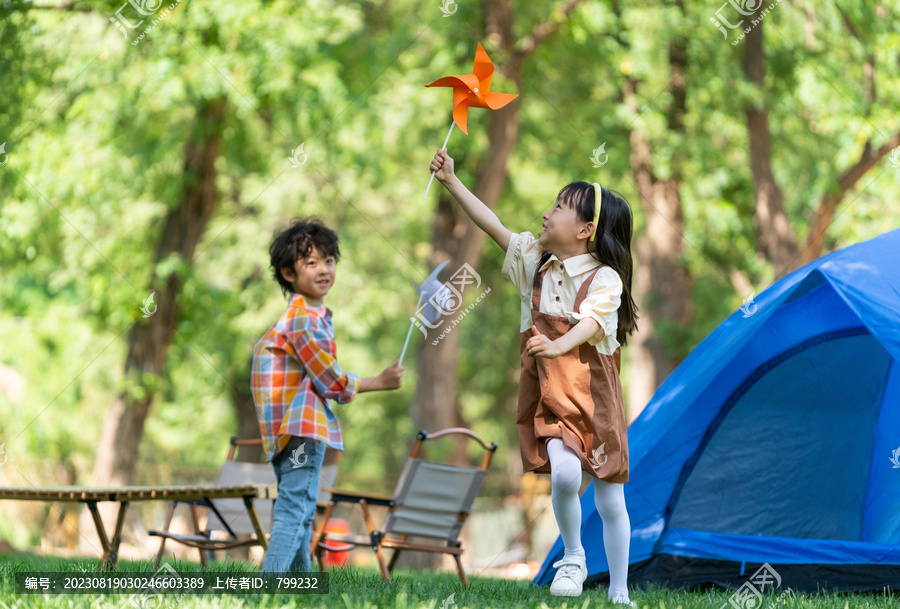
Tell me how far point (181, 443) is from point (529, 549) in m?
6.87

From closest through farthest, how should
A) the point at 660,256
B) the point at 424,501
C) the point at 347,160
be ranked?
1. the point at 424,501
2. the point at 347,160
3. the point at 660,256

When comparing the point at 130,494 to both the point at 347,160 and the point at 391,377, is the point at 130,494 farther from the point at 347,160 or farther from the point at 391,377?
the point at 347,160

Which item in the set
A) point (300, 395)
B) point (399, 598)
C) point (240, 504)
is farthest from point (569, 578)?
point (240, 504)

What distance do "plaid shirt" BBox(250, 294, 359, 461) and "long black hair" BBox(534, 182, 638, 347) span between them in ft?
3.07

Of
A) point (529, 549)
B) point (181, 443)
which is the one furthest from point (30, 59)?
point (529, 549)

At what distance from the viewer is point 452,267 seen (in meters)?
10.7

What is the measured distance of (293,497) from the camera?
143 inches

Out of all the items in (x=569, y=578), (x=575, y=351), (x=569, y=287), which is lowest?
(x=569, y=578)

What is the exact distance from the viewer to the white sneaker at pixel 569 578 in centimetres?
328

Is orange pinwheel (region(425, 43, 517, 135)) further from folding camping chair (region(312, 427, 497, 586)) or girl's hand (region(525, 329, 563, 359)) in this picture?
folding camping chair (region(312, 427, 497, 586))

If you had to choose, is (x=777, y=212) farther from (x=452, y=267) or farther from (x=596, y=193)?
(x=596, y=193)

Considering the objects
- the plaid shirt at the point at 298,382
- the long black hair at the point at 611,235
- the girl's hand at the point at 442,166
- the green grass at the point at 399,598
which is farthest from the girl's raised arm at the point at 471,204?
the green grass at the point at 399,598

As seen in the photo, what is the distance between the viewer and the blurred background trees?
9.34 metres

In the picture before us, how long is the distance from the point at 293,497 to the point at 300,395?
418mm
